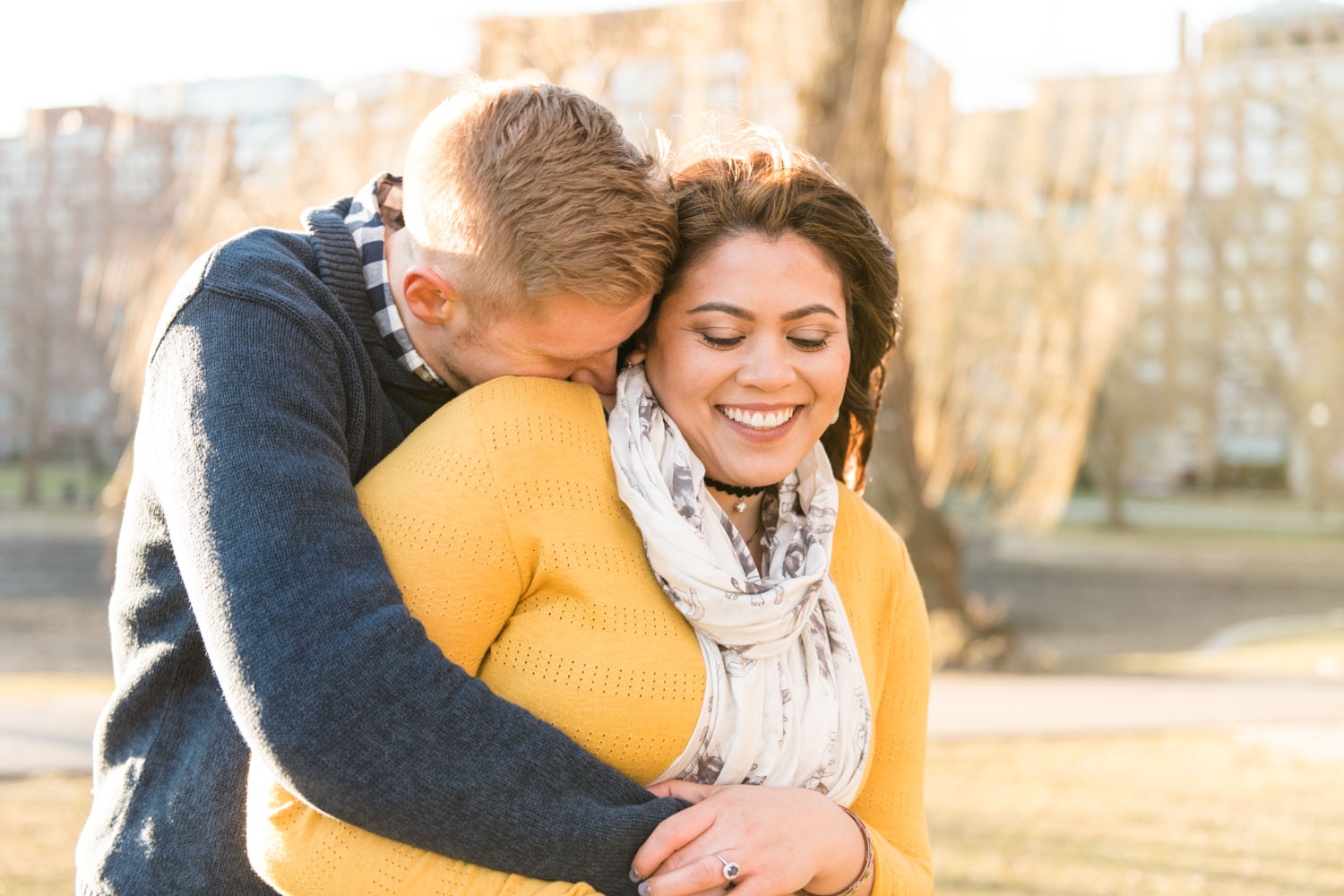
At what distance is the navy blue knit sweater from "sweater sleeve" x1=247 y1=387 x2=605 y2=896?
0.05 meters

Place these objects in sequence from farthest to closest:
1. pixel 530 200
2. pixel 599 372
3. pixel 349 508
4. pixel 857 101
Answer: pixel 857 101
pixel 599 372
pixel 530 200
pixel 349 508

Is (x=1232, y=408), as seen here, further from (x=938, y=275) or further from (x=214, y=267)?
(x=214, y=267)

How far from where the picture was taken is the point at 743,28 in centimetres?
850

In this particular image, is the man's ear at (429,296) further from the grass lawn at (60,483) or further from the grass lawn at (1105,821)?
the grass lawn at (60,483)

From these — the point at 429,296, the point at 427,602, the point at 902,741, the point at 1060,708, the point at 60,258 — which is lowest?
the point at 60,258

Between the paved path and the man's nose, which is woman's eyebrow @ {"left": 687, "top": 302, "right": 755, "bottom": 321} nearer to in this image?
the man's nose

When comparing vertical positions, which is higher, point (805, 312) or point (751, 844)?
point (805, 312)

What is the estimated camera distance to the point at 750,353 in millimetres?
1835

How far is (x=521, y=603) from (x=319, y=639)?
0.35m

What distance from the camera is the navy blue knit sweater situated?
4.34ft

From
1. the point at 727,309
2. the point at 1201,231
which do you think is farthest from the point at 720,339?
the point at 1201,231

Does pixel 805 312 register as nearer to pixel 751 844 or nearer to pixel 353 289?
pixel 353 289

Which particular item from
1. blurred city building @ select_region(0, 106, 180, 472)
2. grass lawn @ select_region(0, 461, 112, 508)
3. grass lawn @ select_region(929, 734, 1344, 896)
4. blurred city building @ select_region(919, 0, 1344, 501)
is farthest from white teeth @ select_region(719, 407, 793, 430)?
grass lawn @ select_region(0, 461, 112, 508)

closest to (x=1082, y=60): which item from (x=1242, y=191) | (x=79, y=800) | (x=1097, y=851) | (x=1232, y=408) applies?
(x=1097, y=851)
